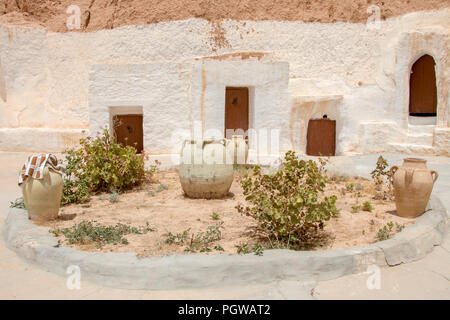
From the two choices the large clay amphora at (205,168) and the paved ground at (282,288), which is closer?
the paved ground at (282,288)

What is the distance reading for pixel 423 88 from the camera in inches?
486

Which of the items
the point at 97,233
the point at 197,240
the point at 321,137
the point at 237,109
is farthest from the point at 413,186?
the point at 321,137

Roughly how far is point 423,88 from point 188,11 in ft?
27.6

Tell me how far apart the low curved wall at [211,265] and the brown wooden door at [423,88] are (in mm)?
10445

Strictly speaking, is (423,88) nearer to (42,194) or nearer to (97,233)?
(97,233)

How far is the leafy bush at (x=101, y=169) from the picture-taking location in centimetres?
565

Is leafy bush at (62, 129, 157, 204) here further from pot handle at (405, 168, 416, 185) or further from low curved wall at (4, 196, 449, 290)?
pot handle at (405, 168, 416, 185)

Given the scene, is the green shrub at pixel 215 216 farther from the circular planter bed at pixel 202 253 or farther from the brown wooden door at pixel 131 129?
the brown wooden door at pixel 131 129

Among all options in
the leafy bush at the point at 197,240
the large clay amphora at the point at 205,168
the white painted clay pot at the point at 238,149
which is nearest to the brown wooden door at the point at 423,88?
the white painted clay pot at the point at 238,149

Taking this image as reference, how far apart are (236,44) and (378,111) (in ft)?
18.0

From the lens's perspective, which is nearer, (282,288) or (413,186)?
Answer: (282,288)

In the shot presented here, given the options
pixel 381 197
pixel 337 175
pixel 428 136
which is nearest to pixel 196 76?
pixel 337 175

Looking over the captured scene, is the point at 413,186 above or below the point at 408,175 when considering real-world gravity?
below
